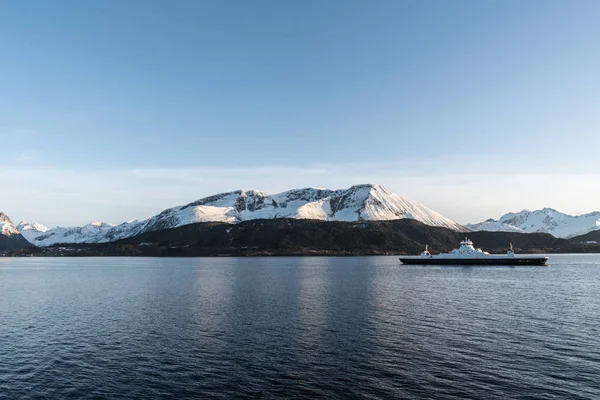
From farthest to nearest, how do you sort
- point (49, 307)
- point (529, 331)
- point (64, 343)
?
point (49, 307) → point (529, 331) → point (64, 343)

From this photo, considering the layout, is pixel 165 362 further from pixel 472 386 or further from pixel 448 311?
pixel 448 311

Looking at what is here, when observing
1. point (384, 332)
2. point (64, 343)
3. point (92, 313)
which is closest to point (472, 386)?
point (384, 332)

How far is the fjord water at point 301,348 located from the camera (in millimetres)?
42406

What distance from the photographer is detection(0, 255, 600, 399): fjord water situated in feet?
139

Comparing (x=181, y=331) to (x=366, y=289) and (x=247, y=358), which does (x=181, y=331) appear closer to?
(x=247, y=358)

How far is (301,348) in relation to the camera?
57.0 metres

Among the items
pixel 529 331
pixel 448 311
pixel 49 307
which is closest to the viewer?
pixel 529 331

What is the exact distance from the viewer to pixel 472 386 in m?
42.1

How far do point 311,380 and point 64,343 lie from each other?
38.7 m

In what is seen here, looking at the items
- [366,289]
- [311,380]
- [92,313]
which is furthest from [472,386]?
[366,289]

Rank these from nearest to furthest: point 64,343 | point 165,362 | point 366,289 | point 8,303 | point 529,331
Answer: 1. point 165,362
2. point 64,343
3. point 529,331
4. point 8,303
5. point 366,289

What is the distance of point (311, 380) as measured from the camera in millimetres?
44406

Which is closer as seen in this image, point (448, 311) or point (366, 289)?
point (448, 311)

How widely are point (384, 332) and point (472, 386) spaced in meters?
24.8
